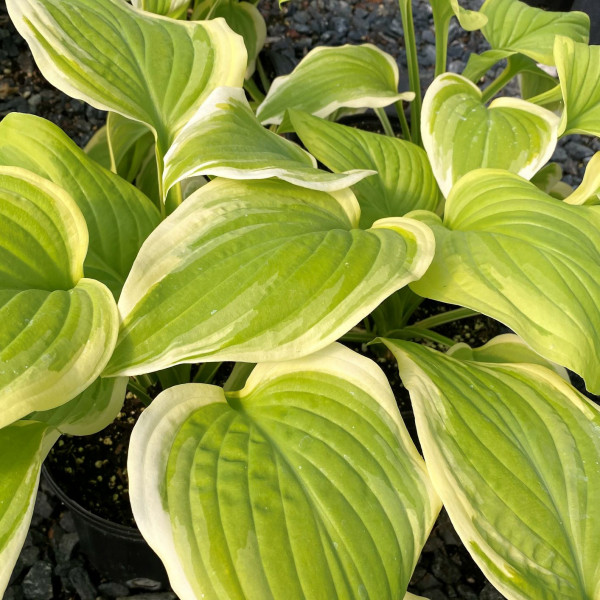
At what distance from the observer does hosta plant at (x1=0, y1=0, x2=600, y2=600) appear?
52 cm

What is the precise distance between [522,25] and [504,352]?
67cm

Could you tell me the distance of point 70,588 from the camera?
958 mm

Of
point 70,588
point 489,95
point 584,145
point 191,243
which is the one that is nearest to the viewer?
point 191,243

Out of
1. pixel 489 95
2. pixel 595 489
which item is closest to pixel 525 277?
pixel 595 489

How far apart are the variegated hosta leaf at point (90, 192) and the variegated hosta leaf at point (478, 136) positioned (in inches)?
16.1

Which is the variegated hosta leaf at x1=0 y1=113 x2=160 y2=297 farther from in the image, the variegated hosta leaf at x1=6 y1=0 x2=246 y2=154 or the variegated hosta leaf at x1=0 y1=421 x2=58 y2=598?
the variegated hosta leaf at x1=0 y1=421 x2=58 y2=598

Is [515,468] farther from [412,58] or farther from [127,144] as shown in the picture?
[412,58]

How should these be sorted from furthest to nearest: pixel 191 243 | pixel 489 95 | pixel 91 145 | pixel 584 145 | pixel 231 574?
pixel 584 145
pixel 489 95
pixel 91 145
pixel 191 243
pixel 231 574

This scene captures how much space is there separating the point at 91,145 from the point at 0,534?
72cm

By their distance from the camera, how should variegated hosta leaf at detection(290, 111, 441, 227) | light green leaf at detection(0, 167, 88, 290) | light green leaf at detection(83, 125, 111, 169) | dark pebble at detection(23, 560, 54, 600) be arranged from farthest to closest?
light green leaf at detection(83, 125, 111, 169) < dark pebble at detection(23, 560, 54, 600) < variegated hosta leaf at detection(290, 111, 441, 227) < light green leaf at detection(0, 167, 88, 290)

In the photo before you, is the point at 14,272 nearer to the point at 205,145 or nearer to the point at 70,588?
the point at 205,145

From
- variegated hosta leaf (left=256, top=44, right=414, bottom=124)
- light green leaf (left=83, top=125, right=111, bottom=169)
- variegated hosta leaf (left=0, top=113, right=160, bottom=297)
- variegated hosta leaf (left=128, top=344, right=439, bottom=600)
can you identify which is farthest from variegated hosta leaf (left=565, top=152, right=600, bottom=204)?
light green leaf (left=83, top=125, right=111, bottom=169)

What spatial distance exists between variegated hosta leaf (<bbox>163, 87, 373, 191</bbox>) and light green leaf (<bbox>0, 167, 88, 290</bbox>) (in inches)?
4.3

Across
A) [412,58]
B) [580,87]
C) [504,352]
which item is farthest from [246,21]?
[504,352]
